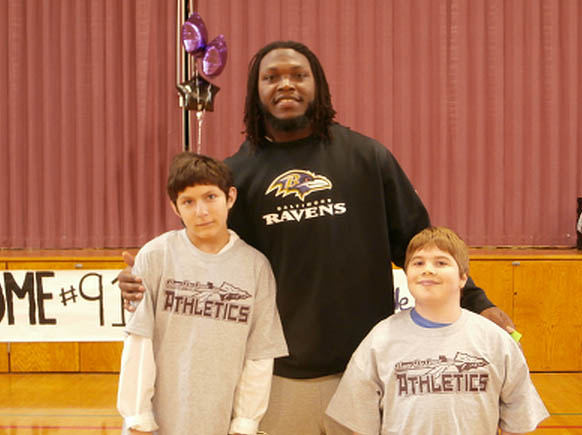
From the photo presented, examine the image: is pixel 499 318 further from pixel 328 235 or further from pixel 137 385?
pixel 137 385

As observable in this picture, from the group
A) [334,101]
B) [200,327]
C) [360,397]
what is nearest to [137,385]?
[200,327]

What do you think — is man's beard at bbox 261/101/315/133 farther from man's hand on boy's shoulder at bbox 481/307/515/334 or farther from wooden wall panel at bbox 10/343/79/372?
wooden wall panel at bbox 10/343/79/372

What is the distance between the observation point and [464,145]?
4.54m

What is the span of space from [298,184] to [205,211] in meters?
0.27

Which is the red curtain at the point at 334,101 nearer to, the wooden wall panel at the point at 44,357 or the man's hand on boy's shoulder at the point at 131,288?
the wooden wall panel at the point at 44,357

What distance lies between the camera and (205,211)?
1451mm

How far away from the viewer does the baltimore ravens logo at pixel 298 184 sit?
4.97 ft

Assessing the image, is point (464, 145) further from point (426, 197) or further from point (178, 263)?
point (178, 263)

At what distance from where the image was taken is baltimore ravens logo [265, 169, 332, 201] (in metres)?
1.52

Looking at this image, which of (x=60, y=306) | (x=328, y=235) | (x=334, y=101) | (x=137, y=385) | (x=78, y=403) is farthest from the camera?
(x=334, y=101)

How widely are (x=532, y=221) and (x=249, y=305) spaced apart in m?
3.71

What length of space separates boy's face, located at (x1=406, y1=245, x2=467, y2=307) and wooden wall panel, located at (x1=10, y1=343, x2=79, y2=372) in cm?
320

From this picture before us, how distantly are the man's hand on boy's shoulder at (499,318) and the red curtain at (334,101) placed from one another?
3.10 metres

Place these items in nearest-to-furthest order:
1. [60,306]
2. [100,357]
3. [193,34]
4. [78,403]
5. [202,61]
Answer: [78,403]
[60,306]
[100,357]
[193,34]
[202,61]
